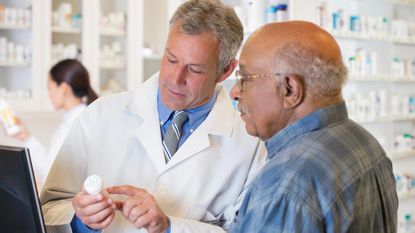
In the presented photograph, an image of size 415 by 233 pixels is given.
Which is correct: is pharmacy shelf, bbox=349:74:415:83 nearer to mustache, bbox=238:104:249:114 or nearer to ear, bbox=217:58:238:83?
ear, bbox=217:58:238:83

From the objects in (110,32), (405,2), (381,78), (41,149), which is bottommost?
(41,149)

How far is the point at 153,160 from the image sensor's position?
58.7 inches

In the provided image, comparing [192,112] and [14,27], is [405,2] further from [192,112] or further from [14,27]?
[192,112]

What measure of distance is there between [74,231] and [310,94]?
69cm

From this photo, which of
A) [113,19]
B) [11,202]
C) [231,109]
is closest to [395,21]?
[113,19]

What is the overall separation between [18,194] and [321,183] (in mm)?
582

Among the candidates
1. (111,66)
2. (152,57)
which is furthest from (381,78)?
(111,66)

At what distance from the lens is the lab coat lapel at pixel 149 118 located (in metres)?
1.49

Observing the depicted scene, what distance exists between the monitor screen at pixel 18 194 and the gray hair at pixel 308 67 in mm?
532

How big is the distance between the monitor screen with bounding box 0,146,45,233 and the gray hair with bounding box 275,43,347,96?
1.75 ft

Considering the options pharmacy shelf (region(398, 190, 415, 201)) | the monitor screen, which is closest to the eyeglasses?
the monitor screen

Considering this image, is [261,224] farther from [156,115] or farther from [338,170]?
[156,115]

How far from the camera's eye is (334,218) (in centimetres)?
105

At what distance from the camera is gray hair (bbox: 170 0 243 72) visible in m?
1.46
